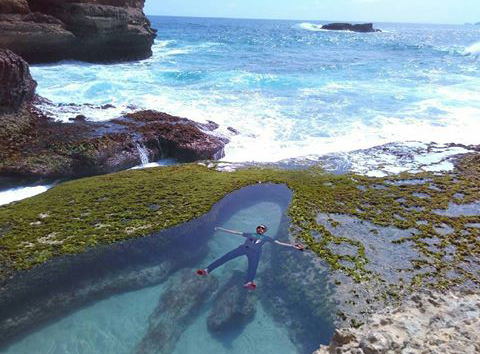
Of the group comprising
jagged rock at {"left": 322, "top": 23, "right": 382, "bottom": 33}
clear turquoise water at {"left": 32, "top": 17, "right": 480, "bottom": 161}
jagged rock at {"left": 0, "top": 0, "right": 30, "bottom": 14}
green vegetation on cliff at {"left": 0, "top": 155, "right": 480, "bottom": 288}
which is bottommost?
jagged rock at {"left": 322, "top": 23, "right": 382, "bottom": 33}

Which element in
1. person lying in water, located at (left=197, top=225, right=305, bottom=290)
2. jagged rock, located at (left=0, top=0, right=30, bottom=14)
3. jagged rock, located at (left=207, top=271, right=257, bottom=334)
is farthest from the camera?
jagged rock, located at (left=0, top=0, right=30, bottom=14)

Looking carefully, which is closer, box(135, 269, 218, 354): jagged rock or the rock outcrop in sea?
box(135, 269, 218, 354): jagged rock

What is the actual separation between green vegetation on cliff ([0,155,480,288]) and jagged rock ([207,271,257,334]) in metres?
2.85

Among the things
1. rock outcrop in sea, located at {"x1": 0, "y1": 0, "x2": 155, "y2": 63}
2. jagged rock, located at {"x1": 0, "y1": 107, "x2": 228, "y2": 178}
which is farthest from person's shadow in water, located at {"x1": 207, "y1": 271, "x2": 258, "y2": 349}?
rock outcrop in sea, located at {"x1": 0, "y1": 0, "x2": 155, "y2": 63}

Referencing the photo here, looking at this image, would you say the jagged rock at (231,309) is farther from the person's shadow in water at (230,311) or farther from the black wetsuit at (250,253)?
the black wetsuit at (250,253)

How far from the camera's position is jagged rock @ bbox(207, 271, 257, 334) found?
10.4 meters

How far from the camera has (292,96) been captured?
34562 mm

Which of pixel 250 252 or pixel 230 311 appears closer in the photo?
pixel 230 311

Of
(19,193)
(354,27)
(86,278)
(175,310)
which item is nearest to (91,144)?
(19,193)

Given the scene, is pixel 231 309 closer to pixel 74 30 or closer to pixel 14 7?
pixel 14 7

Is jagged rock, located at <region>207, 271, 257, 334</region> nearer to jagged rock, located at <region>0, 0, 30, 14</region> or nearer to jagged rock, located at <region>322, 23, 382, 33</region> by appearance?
jagged rock, located at <region>0, 0, 30, 14</region>

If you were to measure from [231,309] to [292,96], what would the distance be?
2624cm

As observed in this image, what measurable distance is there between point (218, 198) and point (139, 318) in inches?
244

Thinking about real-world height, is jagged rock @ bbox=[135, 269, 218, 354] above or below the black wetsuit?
below
